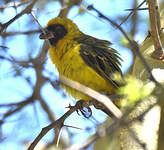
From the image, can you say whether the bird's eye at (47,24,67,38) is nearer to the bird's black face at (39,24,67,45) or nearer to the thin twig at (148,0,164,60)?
the bird's black face at (39,24,67,45)

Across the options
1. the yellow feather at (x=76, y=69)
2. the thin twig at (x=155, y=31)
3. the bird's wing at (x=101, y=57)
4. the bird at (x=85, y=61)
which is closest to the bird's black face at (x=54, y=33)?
the bird at (x=85, y=61)

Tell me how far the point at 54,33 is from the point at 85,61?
3.54 feet

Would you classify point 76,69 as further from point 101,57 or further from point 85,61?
point 101,57

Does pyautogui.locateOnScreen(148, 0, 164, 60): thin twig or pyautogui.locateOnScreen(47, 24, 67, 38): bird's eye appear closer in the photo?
pyautogui.locateOnScreen(148, 0, 164, 60): thin twig

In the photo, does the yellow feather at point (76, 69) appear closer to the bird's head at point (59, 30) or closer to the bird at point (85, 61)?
the bird at point (85, 61)

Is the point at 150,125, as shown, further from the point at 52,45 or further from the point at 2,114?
the point at 2,114

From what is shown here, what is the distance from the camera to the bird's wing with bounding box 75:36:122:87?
4191mm

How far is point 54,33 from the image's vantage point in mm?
5066

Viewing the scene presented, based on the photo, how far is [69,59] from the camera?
4215 mm

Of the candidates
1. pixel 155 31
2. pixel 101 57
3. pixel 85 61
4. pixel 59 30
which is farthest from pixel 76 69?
pixel 59 30

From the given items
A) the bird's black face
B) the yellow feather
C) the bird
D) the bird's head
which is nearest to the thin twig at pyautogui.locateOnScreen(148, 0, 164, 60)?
the bird

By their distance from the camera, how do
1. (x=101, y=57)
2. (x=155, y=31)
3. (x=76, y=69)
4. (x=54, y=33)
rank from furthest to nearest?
(x=54, y=33), (x=101, y=57), (x=76, y=69), (x=155, y=31)

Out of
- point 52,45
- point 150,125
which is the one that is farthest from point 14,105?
point 150,125

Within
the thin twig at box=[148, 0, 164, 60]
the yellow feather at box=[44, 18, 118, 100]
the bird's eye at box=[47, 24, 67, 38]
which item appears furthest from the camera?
the bird's eye at box=[47, 24, 67, 38]
